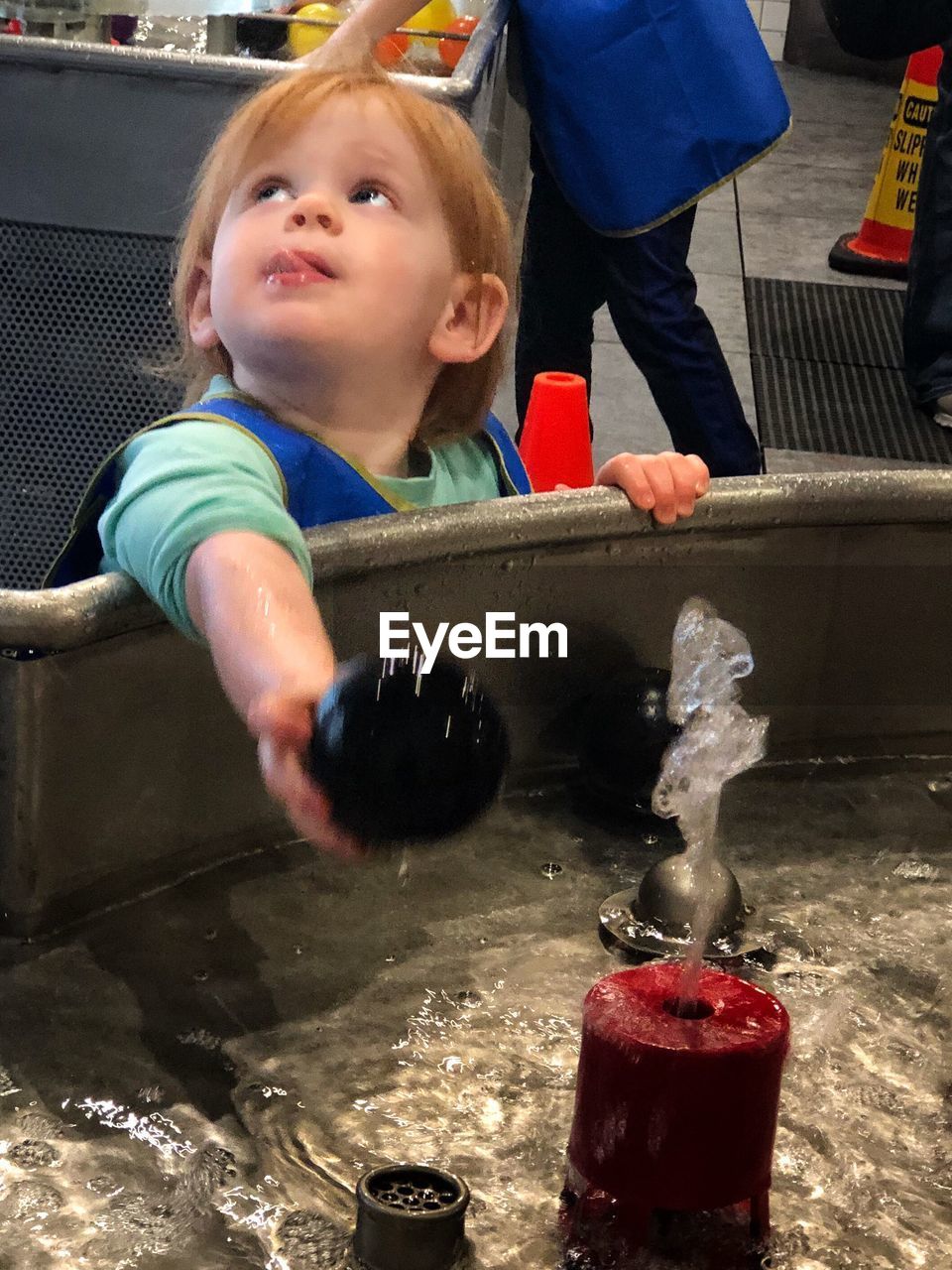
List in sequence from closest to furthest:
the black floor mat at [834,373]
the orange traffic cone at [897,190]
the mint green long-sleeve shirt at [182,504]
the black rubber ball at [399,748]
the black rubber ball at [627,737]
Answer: the black rubber ball at [399,748] < the mint green long-sleeve shirt at [182,504] < the black rubber ball at [627,737] < the black floor mat at [834,373] < the orange traffic cone at [897,190]

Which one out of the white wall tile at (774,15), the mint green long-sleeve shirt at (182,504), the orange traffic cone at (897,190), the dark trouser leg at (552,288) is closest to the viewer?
the mint green long-sleeve shirt at (182,504)

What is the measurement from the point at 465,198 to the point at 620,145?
100 cm

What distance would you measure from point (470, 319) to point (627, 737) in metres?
0.38

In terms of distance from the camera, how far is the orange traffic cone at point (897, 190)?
157 inches

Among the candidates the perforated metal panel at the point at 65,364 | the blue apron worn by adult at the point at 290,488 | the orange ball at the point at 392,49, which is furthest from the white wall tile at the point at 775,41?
the blue apron worn by adult at the point at 290,488

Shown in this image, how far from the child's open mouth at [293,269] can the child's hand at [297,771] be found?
0.47 meters

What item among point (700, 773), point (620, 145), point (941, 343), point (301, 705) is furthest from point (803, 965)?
point (941, 343)

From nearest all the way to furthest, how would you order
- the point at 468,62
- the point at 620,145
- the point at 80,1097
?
the point at 80,1097
the point at 468,62
the point at 620,145

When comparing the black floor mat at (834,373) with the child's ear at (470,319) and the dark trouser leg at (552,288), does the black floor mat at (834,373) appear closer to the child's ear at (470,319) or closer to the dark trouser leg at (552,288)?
the dark trouser leg at (552,288)

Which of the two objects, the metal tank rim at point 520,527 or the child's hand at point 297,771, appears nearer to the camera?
the child's hand at point 297,771

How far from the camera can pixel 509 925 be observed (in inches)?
42.1

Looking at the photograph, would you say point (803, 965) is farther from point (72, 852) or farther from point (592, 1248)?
point (72, 852)

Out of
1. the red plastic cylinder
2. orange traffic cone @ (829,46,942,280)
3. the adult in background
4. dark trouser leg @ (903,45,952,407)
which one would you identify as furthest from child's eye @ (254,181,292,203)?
orange traffic cone @ (829,46,942,280)

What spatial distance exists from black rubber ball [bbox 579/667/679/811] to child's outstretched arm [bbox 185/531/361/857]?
1.21 feet
